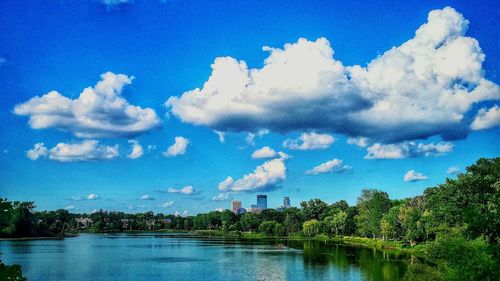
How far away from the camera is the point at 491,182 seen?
5516 centimetres

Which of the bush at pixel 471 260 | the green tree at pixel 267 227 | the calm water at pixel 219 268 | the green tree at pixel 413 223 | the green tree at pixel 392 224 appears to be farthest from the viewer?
the green tree at pixel 267 227

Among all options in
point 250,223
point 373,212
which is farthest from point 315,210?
point 373,212

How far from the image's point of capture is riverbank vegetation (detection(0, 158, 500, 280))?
1085 inches

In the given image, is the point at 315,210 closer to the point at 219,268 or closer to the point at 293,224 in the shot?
the point at 293,224

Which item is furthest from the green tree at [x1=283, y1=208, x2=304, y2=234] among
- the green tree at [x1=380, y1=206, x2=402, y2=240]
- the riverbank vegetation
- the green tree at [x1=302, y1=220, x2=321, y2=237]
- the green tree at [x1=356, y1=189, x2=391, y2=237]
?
the green tree at [x1=380, y1=206, x2=402, y2=240]

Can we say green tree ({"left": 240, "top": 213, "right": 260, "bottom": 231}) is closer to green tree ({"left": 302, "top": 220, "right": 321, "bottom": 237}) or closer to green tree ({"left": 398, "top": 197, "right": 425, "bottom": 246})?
green tree ({"left": 302, "top": 220, "right": 321, "bottom": 237})

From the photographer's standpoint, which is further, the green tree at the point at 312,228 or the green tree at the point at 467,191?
the green tree at the point at 312,228

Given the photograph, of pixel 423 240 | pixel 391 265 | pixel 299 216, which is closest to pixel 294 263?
→ pixel 391 265

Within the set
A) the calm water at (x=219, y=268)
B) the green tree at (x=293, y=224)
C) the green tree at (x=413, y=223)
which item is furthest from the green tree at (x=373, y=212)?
the green tree at (x=293, y=224)

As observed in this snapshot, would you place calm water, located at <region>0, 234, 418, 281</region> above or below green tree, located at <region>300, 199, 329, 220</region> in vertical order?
below

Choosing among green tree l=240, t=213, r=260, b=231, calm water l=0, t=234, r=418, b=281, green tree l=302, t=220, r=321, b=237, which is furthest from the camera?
green tree l=240, t=213, r=260, b=231

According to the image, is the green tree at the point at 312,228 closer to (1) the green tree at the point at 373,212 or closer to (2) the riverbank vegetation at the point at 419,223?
(2) the riverbank vegetation at the point at 419,223

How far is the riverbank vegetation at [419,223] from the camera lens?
27547mm

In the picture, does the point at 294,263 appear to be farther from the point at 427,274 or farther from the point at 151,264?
the point at 427,274
